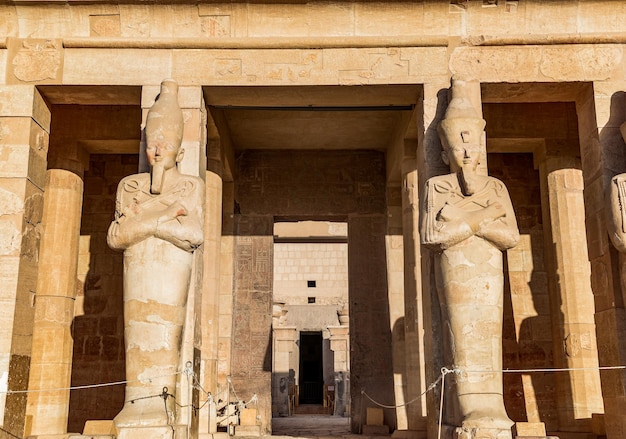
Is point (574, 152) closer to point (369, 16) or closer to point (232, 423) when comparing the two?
point (369, 16)

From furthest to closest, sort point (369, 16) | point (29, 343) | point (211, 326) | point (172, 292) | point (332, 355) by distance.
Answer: point (332, 355)
point (211, 326)
point (369, 16)
point (29, 343)
point (172, 292)

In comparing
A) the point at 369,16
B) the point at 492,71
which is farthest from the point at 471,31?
the point at 369,16

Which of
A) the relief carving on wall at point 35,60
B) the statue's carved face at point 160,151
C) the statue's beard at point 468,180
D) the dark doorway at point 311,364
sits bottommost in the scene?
the dark doorway at point 311,364

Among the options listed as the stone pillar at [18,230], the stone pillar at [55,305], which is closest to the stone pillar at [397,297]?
the stone pillar at [55,305]

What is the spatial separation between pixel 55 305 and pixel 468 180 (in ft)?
18.9

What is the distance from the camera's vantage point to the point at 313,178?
1185 centimetres

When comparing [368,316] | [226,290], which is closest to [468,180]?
[368,316]

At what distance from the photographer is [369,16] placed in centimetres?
769

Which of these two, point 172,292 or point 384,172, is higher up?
point 384,172

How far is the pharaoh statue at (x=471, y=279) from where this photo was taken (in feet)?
20.0

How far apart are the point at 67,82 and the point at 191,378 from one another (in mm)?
3516

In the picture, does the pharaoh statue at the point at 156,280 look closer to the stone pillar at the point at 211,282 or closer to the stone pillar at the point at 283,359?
the stone pillar at the point at 211,282

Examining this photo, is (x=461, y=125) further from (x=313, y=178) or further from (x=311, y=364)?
(x=311, y=364)

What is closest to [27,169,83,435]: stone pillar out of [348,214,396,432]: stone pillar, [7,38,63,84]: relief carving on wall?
[7,38,63,84]: relief carving on wall
